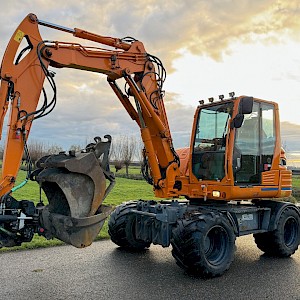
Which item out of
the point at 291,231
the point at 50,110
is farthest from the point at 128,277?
the point at 291,231

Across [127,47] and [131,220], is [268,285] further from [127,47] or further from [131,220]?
[127,47]

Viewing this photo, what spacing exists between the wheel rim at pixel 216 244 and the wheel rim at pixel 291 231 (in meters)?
2.14

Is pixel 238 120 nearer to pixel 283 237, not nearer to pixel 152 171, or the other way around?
pixel 152 171

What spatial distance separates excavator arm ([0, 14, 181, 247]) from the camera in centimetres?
501

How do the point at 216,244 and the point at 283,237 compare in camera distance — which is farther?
the point at 283,237

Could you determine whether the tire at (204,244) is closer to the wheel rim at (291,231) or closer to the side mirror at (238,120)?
the side mirror at (238,120)

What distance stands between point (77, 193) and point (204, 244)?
2.36 metres

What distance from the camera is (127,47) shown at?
7.19m

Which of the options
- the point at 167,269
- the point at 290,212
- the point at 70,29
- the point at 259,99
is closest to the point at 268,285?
the point at 167,269

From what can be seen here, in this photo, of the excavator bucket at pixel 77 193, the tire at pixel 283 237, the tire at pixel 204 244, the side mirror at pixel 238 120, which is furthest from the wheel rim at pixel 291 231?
the excavator bucket at pixel 77 193

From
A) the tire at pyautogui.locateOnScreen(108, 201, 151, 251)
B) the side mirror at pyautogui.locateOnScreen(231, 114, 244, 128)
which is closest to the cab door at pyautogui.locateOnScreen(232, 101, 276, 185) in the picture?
the side mirror at pyautogui.locateOnScreen(231, 114, 244, 128)

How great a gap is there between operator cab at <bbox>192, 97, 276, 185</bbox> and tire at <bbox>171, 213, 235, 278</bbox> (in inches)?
41.2

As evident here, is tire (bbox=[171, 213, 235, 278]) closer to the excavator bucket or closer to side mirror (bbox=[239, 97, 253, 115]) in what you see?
the excavator bucket

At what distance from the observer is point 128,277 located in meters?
6.07
